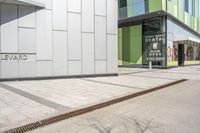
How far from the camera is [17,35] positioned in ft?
44.4

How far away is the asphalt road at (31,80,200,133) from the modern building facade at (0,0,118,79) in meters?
7.65

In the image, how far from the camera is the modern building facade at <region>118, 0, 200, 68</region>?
2759 cm

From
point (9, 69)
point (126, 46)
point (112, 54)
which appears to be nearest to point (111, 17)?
point (112, 54)

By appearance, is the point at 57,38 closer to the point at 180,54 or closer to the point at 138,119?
the point at 138,119

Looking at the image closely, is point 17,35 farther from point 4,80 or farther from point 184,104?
point 184,104

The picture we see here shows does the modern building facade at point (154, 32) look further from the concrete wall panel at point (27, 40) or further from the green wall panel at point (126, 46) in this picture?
the concrete wall panel at point (27, 40)

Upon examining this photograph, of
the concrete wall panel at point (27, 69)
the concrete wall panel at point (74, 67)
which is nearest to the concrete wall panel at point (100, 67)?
the concrete wall panel at point (74, 67)

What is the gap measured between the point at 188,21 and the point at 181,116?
31295 mm

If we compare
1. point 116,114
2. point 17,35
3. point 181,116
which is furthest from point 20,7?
point 181,116

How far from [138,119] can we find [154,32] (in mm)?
23852

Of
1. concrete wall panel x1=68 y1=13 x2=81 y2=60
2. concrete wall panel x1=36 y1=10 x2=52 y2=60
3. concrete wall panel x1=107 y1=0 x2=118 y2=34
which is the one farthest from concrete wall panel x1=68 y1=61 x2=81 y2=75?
concrete wall panel x1=107 y1=0 x2=118 y2=34

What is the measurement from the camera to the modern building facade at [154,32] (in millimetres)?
27594

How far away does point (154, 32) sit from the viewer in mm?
28594

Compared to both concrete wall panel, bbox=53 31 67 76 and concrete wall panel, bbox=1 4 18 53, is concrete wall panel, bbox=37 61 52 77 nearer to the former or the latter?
concrete wall panel, bbox=53 31 67 76
